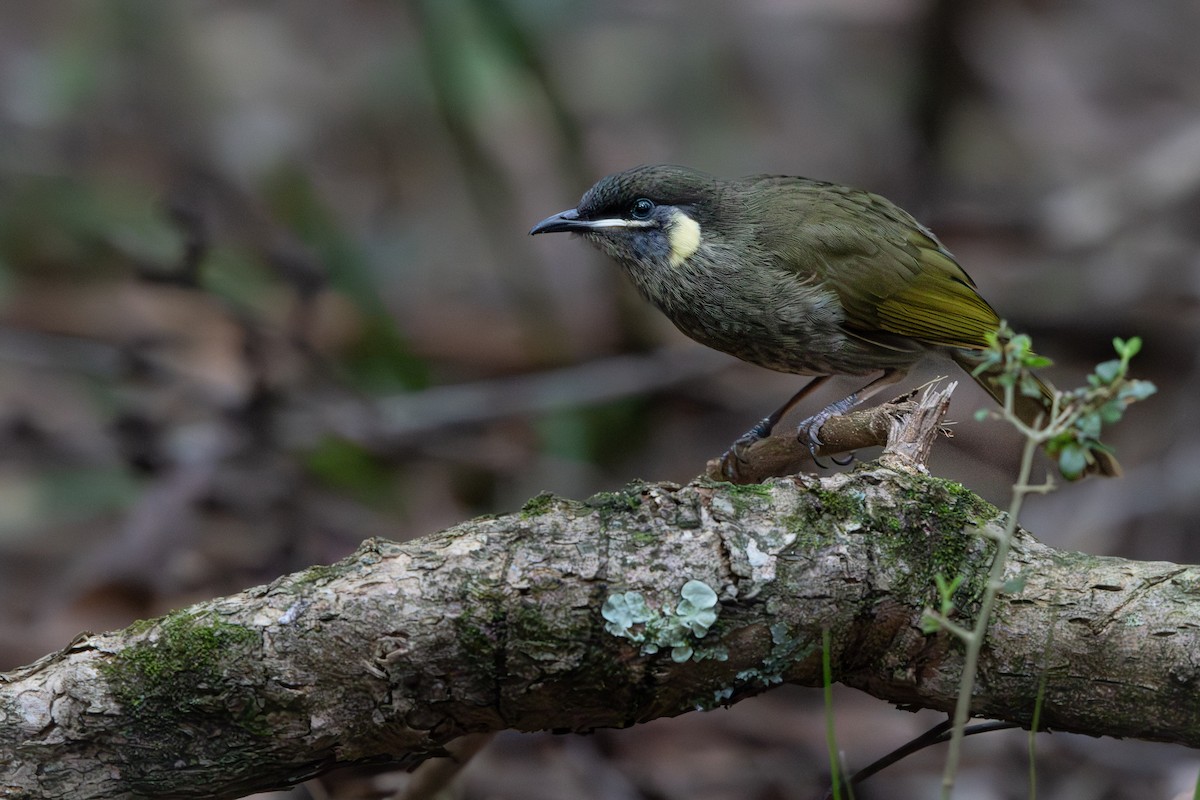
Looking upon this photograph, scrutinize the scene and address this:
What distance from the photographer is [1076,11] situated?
31.2 ft

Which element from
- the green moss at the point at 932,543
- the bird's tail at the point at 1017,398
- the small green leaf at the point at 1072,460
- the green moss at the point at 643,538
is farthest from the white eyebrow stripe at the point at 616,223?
the small green leaf at the point at 1072,460

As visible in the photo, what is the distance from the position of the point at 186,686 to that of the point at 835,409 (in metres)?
2.14

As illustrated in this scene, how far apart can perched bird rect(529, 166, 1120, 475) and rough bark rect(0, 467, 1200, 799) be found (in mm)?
1592

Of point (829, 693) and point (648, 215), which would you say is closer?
point (829, 693)

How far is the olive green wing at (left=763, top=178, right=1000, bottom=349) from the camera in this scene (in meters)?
4.13

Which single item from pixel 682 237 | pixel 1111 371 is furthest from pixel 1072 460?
pixel 682 237

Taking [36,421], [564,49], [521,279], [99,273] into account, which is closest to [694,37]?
[564,49]

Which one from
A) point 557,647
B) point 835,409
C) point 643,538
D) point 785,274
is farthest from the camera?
point 785,274

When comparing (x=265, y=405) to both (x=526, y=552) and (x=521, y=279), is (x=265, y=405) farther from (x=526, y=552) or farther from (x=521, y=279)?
(x=526, y=552)

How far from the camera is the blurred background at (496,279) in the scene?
497cm

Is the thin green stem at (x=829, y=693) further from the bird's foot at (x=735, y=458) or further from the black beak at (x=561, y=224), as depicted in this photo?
the black beak at (x=561, y=224)

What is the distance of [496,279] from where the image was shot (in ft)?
27.3

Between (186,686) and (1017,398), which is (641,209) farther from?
(186,686)

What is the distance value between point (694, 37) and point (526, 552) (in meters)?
7.72
